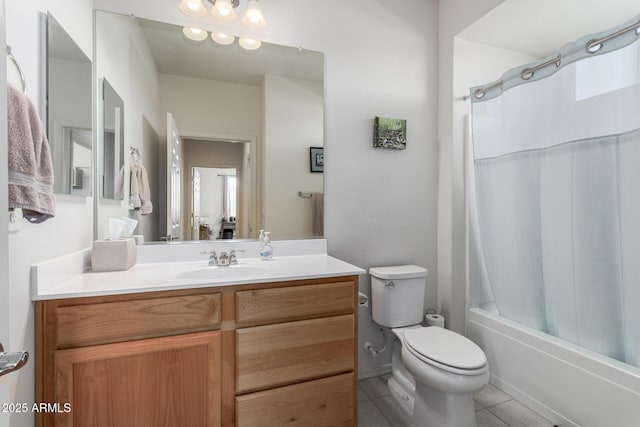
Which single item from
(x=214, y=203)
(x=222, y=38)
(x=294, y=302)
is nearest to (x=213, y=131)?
(x=214, y=203)

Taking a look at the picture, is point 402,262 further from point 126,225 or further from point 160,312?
point 126,225

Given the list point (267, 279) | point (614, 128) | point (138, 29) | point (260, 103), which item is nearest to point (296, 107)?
point (260, 103)

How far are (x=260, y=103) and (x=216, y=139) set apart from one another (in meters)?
0.34

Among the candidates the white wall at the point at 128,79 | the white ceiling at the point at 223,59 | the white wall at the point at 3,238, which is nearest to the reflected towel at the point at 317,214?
the white ceiling at the point at 223,59

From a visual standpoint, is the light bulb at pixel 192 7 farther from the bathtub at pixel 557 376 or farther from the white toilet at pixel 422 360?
the bathtub at pixel 557 376

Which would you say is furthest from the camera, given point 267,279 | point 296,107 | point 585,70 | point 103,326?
point 296,107

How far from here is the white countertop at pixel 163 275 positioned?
1.02 m

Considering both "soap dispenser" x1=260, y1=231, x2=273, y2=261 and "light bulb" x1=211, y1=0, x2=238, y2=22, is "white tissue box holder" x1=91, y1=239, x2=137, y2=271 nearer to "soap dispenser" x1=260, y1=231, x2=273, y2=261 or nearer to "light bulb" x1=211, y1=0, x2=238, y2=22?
"soap dispenser" x1=260, y1=231, x2=273, y2=261

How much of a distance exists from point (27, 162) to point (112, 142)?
76 centimetres

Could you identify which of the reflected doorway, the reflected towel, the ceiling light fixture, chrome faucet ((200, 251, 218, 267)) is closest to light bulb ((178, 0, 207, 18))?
the ceiling light fixture

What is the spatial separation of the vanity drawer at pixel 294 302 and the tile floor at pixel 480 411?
0.73m

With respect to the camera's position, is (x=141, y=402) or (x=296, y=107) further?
(x=296, y=107)

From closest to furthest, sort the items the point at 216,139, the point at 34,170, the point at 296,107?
the point at 34,170 < the point at 216,139 < the point at 296,107

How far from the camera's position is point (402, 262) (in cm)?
207
